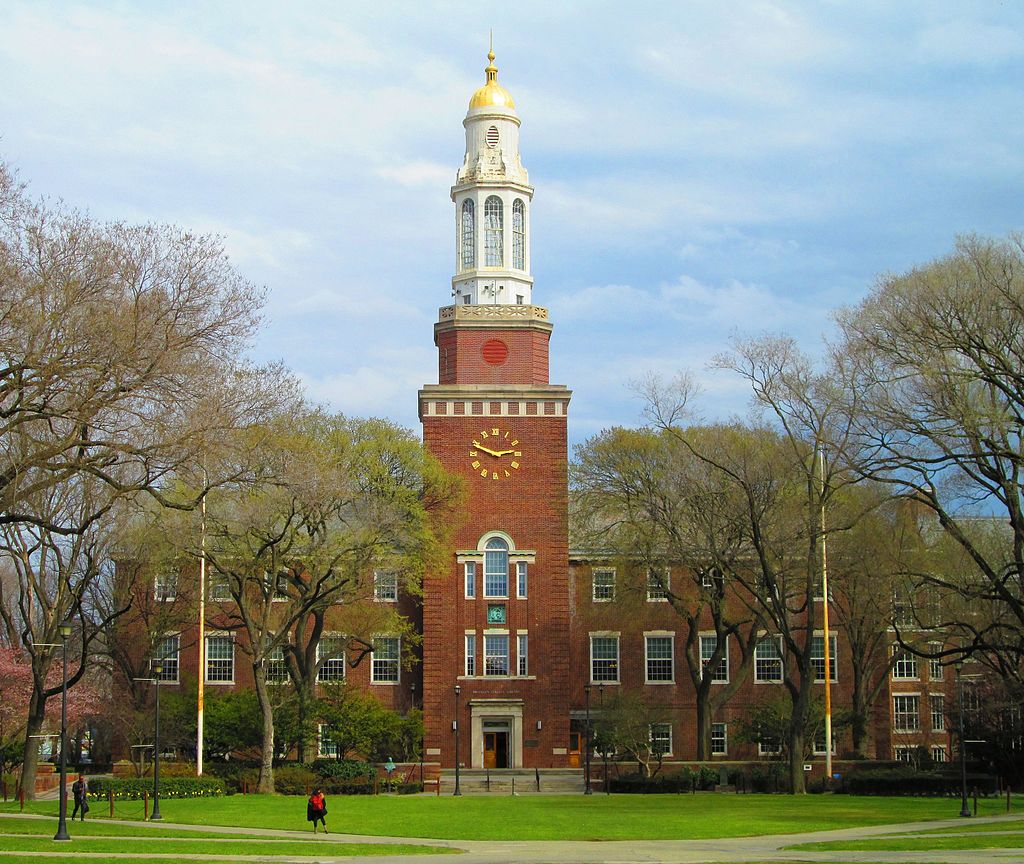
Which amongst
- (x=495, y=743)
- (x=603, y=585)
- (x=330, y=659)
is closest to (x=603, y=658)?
(x=603, y=585)

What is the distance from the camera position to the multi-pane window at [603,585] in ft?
232

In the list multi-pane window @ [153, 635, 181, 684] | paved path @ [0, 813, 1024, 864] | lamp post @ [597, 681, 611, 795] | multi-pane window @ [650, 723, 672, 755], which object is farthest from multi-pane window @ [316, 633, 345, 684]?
paved path @ [0, 813, 1024, 864]

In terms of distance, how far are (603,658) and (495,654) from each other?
7.69 metres

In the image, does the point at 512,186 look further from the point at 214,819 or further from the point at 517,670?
the point at 214,819

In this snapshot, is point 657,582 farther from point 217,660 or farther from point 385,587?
point 217,660

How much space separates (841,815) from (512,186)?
37747 mm


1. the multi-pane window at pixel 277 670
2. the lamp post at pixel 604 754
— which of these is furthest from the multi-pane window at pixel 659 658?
the multi-pane window at pixel 277 670

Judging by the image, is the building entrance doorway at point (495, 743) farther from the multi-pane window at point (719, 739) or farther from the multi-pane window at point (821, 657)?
the multi-pane window at point (821, 657)

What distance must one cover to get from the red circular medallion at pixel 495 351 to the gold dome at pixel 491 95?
11781 mm

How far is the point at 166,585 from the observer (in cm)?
6156

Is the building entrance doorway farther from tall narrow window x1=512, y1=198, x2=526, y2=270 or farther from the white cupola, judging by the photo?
tall narrow window x1=512, y1=198, x2=526, y2=270

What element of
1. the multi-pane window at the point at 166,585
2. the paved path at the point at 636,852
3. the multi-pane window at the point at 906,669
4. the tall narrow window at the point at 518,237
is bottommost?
the paved path at the point at 636,852

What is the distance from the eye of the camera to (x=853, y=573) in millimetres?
52219

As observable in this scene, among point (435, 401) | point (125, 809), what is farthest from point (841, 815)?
point (435, 401)
